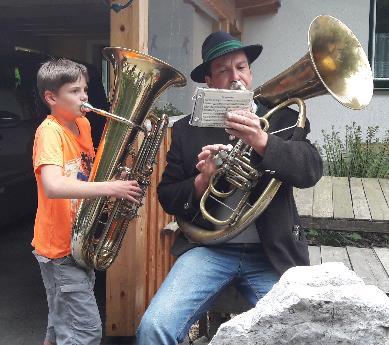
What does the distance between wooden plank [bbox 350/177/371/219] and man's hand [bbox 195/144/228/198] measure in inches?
63.8

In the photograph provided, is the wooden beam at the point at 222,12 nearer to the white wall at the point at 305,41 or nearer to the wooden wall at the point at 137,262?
the white wall at the point at 305,41

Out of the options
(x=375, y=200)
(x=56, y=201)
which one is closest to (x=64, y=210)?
(x=56, y=201)

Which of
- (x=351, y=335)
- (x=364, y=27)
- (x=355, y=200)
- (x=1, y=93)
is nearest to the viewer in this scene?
(x=351, y=335)

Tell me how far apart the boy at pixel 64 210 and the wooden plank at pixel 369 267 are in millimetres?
1159

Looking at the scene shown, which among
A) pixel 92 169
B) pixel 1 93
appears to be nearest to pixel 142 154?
pixel 92 169

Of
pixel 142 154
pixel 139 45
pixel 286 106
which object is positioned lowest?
pixel 142 154

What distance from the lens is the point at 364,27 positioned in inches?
299

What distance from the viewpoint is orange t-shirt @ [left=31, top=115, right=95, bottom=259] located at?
7.80 ft

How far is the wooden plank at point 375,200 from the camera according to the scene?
385 cm

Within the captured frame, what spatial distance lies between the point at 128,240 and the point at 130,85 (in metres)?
1.05

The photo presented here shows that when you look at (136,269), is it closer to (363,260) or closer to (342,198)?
(363,260)

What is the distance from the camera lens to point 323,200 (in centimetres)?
415

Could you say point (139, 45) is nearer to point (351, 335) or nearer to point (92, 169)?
point (92, 169)

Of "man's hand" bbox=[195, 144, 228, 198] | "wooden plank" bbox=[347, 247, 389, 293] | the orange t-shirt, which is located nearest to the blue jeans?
"man's hand" bbox=[195, 144, 228, 198]
